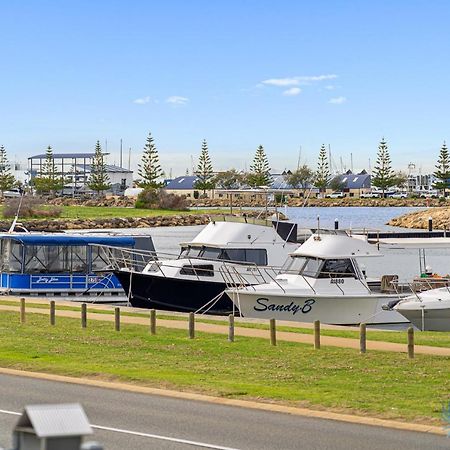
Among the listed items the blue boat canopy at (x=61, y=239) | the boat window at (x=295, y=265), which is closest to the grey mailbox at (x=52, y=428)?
the boat window at (x=295, y=265)

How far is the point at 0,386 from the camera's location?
17656 millimetres

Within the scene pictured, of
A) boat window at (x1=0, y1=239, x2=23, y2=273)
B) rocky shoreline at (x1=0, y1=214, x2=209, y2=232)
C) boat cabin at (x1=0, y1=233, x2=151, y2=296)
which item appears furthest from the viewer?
rocky shoreline at (x1=0, y1=214, x2=209, y2=232)

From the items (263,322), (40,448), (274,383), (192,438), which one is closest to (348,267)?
(263,322)

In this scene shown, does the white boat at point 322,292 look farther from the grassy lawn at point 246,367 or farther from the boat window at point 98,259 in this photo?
the boat window at point 98,259

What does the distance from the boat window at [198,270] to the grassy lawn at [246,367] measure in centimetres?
1112

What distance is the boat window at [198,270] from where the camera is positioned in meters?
36.7

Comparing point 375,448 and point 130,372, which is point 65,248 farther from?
point 375,448

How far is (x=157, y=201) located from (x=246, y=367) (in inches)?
5595

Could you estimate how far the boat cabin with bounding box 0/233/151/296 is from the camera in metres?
40.8

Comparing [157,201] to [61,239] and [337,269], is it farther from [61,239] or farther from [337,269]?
[337,269]

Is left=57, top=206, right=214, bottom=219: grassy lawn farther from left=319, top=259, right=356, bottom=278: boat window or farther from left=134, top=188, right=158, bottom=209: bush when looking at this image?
left=319, top=259, right=356, bottom=278: boat window

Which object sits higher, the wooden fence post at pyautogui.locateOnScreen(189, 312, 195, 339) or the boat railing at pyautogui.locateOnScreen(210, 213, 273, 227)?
the boat railing at pyautogui.locateOnScreen(210, 213, 273, 227)

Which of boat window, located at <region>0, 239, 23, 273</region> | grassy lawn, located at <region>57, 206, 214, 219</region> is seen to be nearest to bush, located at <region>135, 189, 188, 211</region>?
grassy lawn, located at <region>57, 206, 214, 219</region>

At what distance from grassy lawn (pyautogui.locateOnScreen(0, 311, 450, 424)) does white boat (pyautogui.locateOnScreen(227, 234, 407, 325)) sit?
879 cm
